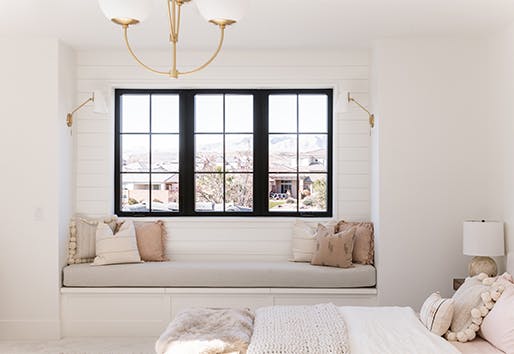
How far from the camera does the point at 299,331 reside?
3.37m

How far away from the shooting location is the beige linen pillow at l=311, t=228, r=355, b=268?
17.6 feet

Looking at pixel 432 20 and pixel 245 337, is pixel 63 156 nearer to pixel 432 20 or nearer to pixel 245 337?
pixel 245 337

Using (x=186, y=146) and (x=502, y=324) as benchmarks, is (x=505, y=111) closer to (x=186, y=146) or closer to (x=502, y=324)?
(x=502, y=324)

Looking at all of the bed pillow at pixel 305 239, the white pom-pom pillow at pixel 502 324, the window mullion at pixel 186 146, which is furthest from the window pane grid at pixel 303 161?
the white pom-pom pillow at pixel 502 324

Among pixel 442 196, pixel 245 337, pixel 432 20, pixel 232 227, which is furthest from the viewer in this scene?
pixel 232 227

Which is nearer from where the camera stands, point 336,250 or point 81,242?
point 336,250

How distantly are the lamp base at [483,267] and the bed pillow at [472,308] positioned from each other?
1.04 meters

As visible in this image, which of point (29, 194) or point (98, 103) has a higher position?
point (98, 103)

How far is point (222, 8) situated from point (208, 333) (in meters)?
1.71

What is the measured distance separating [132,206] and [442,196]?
2875 millimetres

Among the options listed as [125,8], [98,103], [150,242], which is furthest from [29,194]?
[125,8]

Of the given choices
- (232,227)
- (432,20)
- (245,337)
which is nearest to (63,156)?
(232,227)

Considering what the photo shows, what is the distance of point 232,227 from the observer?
5.85m

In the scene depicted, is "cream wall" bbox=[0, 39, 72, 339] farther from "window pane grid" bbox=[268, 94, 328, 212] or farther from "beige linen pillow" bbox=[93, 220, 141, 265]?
"window pane grid" bbox=[268, 94, 328, 212]
